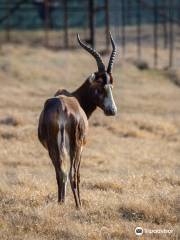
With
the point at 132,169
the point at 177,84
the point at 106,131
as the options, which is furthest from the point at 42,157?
the point at 177,84

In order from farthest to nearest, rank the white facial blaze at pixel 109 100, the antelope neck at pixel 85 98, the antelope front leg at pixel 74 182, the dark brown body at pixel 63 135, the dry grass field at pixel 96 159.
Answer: the antelope neck at pixel 85 98, the white facial blaze at pixel 109 100, the antelope front leg at pixel 74 182, the dark brown body at pixel 63 135, the dry grass field at pixel 96 159

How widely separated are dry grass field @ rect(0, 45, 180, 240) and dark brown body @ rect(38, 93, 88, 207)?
0.34 m

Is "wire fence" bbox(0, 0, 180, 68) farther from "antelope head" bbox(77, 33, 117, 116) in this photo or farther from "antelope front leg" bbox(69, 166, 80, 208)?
"antelope front leg" bbox(69, 166, 80, 208)

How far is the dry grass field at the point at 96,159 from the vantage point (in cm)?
768

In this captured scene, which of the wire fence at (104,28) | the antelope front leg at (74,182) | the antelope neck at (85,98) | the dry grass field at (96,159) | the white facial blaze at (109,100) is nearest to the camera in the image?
the dry grass field at (96,159)

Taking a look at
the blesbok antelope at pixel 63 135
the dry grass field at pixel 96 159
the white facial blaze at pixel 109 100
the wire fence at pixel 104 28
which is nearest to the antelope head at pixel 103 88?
the white facial blaze at pixel 109 100

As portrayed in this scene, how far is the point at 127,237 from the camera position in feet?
23.8

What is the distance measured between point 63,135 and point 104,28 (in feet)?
118

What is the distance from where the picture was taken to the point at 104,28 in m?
43.8

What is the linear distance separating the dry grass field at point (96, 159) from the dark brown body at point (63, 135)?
0.34 metres

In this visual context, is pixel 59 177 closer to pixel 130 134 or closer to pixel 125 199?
pixel 125 199

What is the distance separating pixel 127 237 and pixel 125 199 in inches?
62.1

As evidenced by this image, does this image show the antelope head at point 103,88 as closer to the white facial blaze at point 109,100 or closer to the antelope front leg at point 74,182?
the white facial blaze at point 109,100

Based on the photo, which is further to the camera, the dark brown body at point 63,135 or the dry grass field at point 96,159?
the dark brown body at point 63,135
